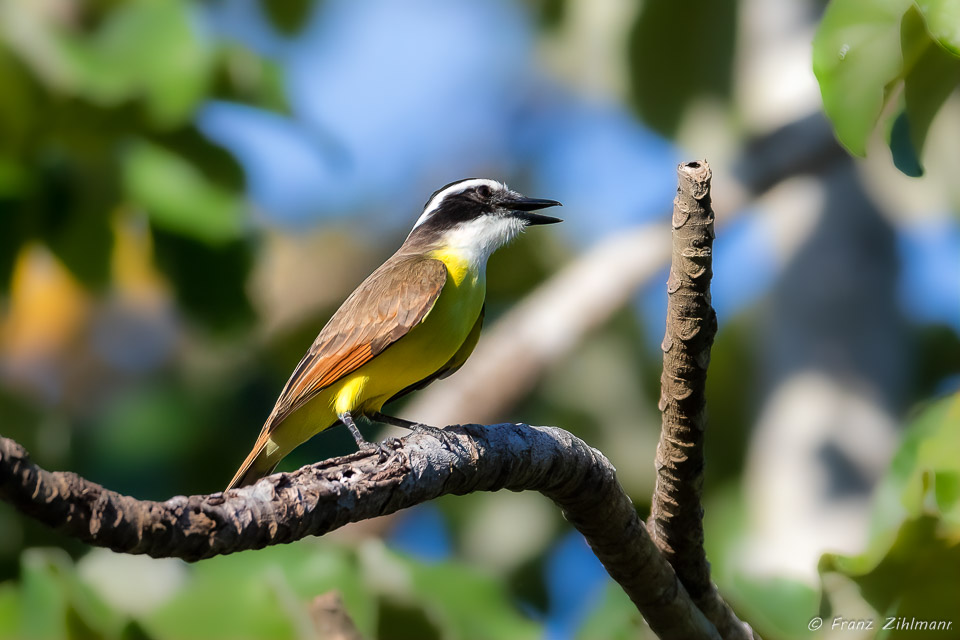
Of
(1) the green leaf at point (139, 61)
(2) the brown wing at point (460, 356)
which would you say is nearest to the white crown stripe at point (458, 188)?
(2) the brown wing at point (460, 356)

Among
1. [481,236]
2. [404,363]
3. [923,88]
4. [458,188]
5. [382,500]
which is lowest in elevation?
[382,500]

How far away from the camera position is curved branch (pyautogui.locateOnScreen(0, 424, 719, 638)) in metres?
1.87

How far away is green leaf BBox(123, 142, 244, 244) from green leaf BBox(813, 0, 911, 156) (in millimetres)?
4204

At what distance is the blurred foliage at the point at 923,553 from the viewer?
10.2 ft

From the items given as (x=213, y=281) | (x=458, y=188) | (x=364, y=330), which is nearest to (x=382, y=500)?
(x=364, y=330)

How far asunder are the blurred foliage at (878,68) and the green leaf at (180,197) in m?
4.22

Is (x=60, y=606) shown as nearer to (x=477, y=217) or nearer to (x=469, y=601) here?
(x=469, y=601)

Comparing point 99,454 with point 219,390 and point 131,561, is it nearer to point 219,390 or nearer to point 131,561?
point 219,390

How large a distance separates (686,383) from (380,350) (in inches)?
68.8

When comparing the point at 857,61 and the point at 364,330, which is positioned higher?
the point at 857,61

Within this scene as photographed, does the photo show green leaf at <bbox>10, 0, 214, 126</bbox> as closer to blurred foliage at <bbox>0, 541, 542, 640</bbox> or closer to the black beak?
the black beak

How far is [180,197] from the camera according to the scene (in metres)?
6.48

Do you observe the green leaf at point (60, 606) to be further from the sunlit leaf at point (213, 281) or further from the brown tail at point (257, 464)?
the sunlit leaf at point (213, 281)

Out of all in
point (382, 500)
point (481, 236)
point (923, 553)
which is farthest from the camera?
point (481, 236)
